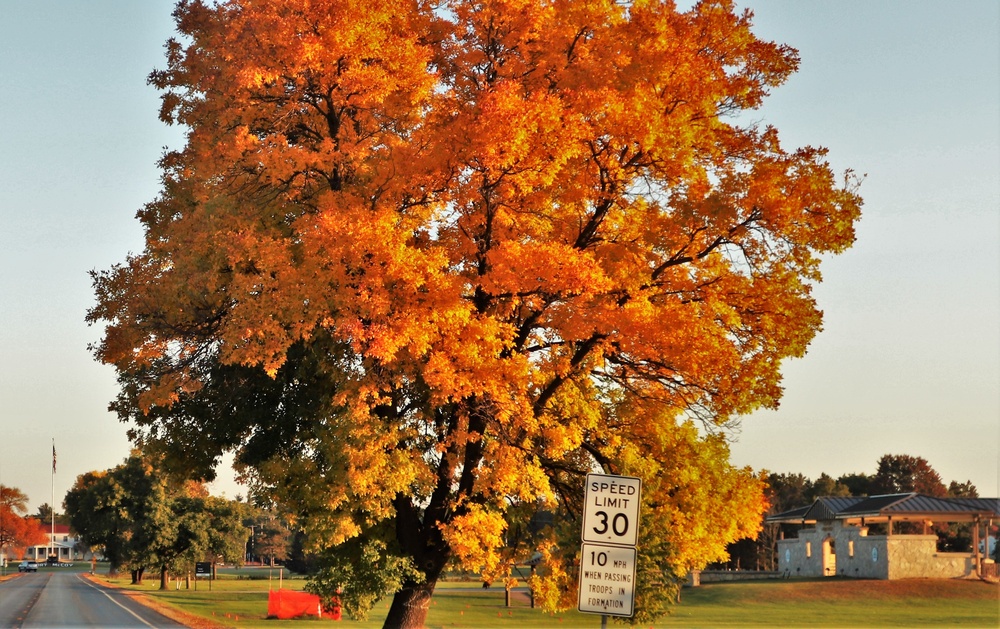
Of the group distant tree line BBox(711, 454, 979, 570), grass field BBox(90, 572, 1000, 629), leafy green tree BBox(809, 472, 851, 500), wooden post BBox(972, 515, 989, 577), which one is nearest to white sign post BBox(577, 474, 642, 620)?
grass field BBox(90, 572, 1000, 629)

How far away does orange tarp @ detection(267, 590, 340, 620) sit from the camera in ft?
158

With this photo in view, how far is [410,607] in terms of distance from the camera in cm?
2286

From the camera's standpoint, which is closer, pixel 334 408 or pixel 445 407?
pixel 334 408

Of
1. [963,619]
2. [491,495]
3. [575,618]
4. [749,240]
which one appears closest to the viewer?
[749,240]

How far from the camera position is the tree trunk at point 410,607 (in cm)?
2281

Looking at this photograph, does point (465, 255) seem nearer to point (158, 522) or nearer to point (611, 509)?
point (611, 509)

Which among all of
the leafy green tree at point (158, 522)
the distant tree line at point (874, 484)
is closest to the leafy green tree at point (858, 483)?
the distant tree line at point (874, 484)

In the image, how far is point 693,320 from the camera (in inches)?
763

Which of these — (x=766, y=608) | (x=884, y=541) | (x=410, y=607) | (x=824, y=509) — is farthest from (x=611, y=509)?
(x=824, y=509)

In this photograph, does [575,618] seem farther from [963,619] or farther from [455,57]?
[455,57]

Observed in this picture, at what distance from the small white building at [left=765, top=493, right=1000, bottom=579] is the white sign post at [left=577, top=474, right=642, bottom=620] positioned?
5244cm

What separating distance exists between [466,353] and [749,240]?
5.51m

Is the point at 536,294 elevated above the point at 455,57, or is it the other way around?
the point at 455,57

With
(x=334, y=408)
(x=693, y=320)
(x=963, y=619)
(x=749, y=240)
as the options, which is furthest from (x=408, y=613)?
(x=963, y=619)
